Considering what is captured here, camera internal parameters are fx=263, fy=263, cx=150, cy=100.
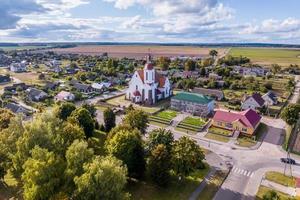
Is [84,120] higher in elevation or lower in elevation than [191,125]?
higher

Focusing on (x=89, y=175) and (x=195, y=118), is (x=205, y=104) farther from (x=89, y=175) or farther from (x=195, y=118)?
(x=89, y=175)

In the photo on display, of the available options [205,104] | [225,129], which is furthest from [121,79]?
[225,129]

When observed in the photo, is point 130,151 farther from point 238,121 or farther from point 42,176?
point 238,121

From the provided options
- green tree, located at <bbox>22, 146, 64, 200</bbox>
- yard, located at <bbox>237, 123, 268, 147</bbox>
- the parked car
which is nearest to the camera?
green tree, located at <bbox>22, 146, 64, 200</bbox>

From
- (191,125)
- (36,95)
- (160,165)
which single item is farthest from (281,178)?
(36,95)

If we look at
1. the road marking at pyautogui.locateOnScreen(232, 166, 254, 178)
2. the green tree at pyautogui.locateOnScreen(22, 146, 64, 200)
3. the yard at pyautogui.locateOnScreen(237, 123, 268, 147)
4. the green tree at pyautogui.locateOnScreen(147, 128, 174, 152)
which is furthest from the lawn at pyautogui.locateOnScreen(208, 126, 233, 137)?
the green tree at pyautogui.locateOnScreen(22, 146, 64, 200)

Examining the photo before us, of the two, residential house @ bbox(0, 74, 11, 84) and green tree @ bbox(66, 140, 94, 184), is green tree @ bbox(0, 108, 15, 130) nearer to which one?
green tree @ bbox(66, 140, 94, 184)

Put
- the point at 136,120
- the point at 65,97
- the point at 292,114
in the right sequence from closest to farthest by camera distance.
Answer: the point at 136,120
the point at 292,114
the point at 65,97
